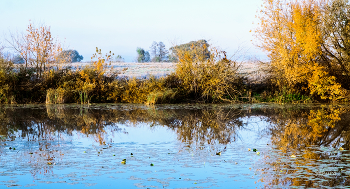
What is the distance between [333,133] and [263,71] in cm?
1444

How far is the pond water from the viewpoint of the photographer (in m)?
5.49

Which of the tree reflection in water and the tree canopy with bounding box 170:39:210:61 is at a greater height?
the tree canopy with bounding box 170:39:210:61

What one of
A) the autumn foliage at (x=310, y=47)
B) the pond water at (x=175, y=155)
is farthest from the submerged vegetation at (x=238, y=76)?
the pond water at (x=175, y=155)

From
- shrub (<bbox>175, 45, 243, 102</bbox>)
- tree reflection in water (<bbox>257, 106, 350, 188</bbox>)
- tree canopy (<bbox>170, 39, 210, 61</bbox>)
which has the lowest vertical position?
tree reflection in water (<bbox>257, 106, 350, 188</bbox>)

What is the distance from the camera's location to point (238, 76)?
23.8 metres

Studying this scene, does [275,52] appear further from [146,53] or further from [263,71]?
[146,53]

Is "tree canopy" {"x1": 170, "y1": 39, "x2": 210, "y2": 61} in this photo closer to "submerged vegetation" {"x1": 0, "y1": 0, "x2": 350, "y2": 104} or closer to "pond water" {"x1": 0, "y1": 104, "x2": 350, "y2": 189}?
"submerged vegetation" {"x1": 0, "y1": 0, "x2": 350, "y2": 104}

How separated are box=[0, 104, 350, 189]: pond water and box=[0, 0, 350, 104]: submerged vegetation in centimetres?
983

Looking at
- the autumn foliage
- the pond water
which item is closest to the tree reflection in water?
the pond water

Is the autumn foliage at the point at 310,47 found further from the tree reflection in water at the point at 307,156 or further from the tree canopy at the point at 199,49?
the tree reflection in water at the point at 307,156

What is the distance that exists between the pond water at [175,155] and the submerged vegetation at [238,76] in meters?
9.83

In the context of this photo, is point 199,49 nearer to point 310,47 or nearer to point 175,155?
point 310,47

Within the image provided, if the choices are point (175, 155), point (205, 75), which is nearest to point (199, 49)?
point (205, 75)

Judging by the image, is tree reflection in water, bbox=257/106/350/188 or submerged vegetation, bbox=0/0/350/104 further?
submerged vegetation, bbox=0/0/350/104
